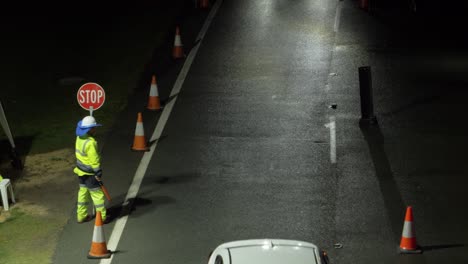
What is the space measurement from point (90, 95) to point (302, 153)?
4365 millimetres

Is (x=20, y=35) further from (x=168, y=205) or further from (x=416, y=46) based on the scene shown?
(x=168, y=205)

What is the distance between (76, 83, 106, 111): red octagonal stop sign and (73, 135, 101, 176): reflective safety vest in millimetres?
2126

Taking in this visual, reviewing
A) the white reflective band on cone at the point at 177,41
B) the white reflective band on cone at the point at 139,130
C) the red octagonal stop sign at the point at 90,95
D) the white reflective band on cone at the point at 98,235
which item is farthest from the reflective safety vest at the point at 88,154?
the white reflective band on cone at the point at 177,41

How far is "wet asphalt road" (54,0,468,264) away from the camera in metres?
15.9

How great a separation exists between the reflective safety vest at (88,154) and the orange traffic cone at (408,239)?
495 cm

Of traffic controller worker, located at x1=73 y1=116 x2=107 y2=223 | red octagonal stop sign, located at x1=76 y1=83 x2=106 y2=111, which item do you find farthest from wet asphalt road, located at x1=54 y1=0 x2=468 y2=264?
red octagonal stop sign, located at x1=76 y1=83 x2=106 y2=111

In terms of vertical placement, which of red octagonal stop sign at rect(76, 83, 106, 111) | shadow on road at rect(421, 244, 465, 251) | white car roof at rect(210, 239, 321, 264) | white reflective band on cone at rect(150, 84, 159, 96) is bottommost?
shadow on road at rect(421, 244, 465, 251)

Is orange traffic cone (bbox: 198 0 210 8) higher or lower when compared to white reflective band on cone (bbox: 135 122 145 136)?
higher

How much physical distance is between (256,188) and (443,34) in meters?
13.0

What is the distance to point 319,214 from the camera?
1672 centimetres

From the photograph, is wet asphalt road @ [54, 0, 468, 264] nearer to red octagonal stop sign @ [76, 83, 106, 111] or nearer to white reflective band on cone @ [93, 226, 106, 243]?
white reflective band on cone @ [93, 226, 106, 243]

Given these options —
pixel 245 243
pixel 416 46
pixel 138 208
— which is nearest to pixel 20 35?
pixel 416 46

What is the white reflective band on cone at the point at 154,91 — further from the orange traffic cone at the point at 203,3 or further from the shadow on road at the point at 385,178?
the orange traffic cone at the point at 203,3

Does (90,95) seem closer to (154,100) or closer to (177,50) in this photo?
(154,100)
